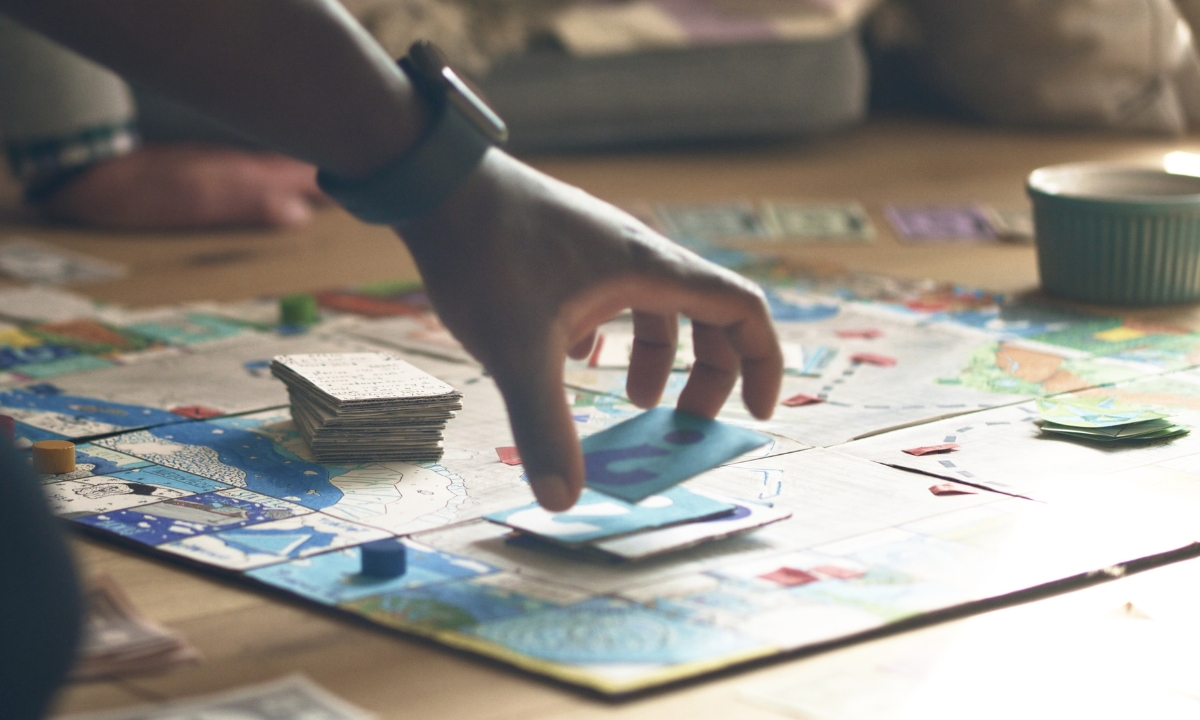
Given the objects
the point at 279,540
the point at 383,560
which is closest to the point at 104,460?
the point at 279,540

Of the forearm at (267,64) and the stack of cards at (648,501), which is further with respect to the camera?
the stack of cards at (648,501)

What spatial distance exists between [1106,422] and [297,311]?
96cm

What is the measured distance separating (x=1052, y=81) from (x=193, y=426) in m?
2.57

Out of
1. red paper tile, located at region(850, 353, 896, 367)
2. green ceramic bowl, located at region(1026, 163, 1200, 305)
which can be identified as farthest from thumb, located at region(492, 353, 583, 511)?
green ceramic bowl, located at region(1026, 163, 1200, 305)

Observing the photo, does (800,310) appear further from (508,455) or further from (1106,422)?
(508,455)

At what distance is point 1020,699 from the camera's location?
79 centimetres

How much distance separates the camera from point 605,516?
1.01m

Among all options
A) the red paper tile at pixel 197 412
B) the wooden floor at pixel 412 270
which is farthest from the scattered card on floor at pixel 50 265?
the red paper tile at pixel 197 412

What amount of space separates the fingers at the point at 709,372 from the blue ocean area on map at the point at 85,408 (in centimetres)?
55

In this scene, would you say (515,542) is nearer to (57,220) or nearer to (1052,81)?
(57,220)

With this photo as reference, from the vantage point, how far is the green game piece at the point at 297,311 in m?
1.72


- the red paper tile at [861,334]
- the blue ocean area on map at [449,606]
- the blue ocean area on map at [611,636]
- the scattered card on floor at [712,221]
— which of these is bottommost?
the blue ocean area on map at [611,636]

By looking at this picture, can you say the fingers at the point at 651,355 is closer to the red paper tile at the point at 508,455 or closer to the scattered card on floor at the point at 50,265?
the red paper tile at the point at 508,455

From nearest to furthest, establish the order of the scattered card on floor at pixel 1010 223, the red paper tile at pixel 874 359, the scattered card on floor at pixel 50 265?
the red paper tile at pixel 874 359, the scattered card on floor at pixel 50 265, the scattered card on floor at pixel 1010 223
